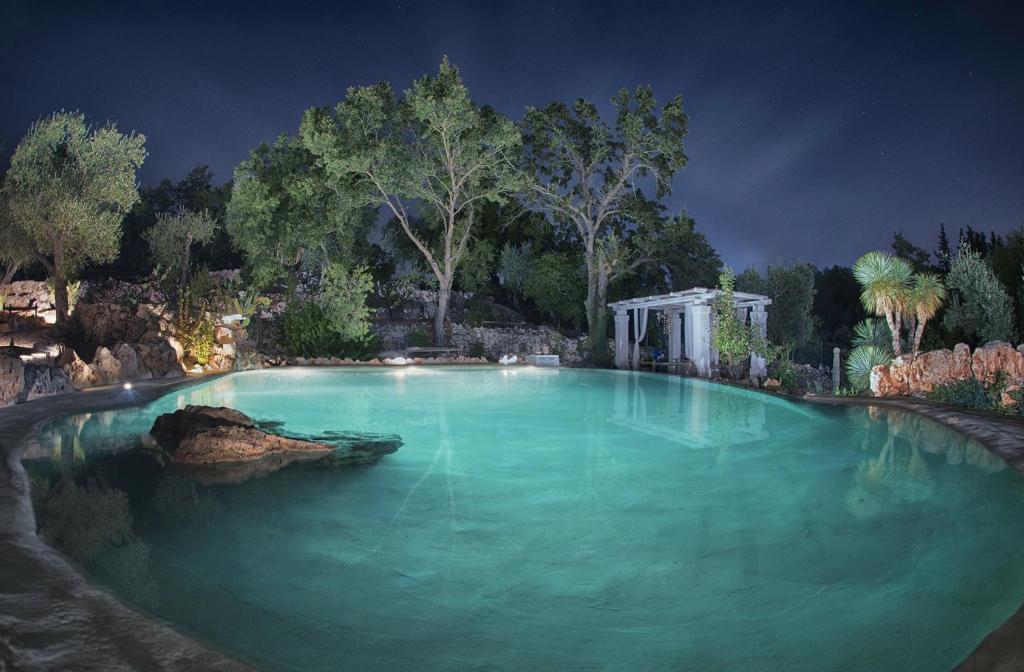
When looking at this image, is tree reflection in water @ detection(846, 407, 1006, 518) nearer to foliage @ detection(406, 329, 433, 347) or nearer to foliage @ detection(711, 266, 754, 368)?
foliage @ detection(711, 266, 754, 368)

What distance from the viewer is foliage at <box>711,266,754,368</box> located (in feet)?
53.8

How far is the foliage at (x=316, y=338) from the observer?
20.3m

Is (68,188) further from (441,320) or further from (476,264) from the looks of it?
(476,264)

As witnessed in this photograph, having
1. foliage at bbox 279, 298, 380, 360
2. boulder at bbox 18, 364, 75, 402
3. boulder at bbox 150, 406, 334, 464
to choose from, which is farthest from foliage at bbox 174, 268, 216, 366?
boulder at bbox 150, 406, 334, 464

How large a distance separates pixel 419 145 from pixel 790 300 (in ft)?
50.4

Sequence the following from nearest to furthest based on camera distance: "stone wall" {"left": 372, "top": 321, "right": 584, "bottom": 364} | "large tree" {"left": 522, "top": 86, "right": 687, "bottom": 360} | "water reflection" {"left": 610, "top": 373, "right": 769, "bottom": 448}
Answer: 1. "water reflection" {"left": 610, "top": 373, "right": 769, "bottom": 448}
2. "large tree" {"left": 522, "top": 86, "right": 687, "bottom": 360}
3. "stone wall" {"left": 372, "top": 321, "right": 584, "bottom": 364}

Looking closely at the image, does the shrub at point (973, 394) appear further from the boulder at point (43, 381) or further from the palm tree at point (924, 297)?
the boulder at point (43, 381)

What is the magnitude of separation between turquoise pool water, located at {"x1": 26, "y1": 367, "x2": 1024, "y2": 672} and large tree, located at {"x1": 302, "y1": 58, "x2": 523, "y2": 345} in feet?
52.9

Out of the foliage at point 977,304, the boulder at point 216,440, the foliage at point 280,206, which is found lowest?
the boulder at point 216,440

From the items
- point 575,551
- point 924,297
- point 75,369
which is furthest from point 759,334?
point 75,369

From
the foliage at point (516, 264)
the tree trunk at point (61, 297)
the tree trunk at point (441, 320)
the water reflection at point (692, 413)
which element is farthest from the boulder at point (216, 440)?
the foliage at point (516, 264)

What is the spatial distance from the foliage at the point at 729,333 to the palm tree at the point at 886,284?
329 centimetres

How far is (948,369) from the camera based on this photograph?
10773 millimetres

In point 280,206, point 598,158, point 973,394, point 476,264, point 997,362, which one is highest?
point 598,158
